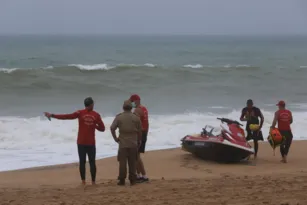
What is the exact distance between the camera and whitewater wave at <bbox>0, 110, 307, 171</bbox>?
1316cm

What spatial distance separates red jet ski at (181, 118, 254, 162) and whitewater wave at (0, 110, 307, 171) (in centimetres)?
256

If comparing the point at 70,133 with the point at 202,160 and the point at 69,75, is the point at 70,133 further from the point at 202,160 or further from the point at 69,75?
the point at 69,75

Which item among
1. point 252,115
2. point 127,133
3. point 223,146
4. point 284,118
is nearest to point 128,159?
point 127,133

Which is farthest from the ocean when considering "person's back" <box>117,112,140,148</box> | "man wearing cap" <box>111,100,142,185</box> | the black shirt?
"person's back" <box>117,112,140,148</box>

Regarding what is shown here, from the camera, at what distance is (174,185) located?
8.57 m

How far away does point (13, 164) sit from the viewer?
485 inches

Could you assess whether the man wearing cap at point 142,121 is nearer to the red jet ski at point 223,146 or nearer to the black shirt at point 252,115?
the red jet ski at point 223,146

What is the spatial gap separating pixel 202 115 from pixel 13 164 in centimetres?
974

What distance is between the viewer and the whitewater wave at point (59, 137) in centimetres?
1316

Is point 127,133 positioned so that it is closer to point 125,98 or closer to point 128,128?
point 128,128

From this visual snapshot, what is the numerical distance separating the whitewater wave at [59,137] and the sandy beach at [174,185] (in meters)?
1.23

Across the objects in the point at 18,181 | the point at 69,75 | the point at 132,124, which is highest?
the point at 69,75

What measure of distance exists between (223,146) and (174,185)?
3254 millimetres

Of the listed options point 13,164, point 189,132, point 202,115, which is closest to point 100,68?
point 202,115
